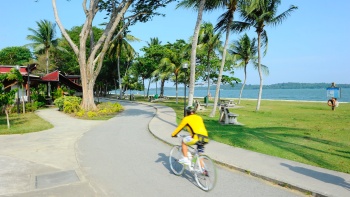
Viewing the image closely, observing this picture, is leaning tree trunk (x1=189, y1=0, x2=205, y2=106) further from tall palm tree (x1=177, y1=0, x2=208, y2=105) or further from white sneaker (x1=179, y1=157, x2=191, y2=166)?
white sneaker (x1=179, y1=157, x2=191, y2=166)

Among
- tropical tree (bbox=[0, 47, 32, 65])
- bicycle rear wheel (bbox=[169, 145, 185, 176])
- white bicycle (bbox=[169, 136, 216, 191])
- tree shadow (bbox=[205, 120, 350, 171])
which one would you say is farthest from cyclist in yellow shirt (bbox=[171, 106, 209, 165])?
tropical tree (bbox=[0, 47, 32, 65])

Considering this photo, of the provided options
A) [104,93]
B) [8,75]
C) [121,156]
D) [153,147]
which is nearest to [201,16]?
[153,147]

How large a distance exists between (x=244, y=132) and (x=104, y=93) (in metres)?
56.1

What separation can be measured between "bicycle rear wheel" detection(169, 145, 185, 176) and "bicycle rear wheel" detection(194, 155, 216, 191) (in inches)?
33.9

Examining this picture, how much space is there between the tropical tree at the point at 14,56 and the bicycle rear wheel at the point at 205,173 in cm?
6939

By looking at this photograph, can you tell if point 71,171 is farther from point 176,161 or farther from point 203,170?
point 203,170

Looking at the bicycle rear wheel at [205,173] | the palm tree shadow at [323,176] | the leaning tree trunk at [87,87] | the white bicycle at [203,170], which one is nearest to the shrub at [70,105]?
the leaning tree trunk at [87,87]

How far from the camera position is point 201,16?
16922 mm

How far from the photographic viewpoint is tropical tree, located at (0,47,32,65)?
65500 mm

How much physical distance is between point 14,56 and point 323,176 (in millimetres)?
76711

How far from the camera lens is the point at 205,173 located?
6.13 meters

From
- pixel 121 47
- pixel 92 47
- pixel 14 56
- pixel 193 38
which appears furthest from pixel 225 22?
pixel 14 56

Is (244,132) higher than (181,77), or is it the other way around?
(181,77)

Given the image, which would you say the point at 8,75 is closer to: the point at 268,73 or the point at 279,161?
the point at 279,161
